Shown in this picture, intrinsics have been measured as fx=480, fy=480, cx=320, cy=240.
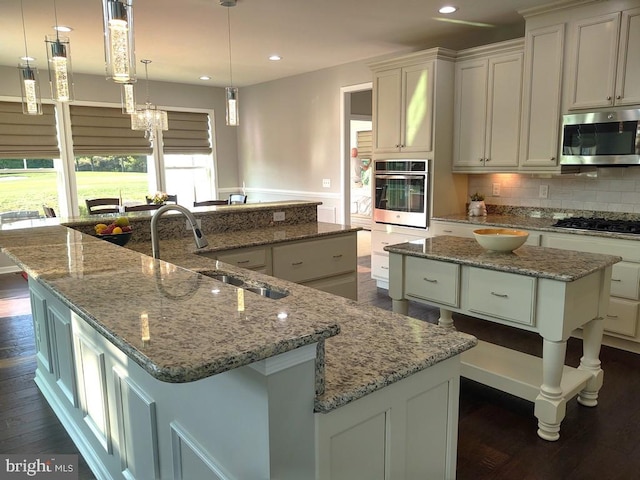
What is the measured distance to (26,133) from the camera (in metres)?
6.23

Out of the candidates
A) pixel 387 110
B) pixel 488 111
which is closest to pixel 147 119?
pixel 387 110

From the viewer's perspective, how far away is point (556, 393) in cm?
239

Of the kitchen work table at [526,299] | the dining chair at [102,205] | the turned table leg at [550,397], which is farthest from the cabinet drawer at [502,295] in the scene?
the dining chair at [102,205]

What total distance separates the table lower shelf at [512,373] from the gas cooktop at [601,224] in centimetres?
132

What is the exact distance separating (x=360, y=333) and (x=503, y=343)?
2566 millimetres

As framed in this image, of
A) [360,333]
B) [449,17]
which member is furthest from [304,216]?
[360,333]

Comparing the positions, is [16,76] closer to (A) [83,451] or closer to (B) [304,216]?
(B) [304,216]

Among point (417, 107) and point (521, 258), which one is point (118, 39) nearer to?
point (521, 258)

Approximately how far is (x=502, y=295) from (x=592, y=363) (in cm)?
78

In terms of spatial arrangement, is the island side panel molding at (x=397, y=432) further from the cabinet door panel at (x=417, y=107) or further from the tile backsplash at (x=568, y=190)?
the cabinet door panel at (x=417, y=107)

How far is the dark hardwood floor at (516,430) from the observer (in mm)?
2205

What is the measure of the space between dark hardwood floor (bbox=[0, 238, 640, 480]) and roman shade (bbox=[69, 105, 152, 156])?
3987 millimetres

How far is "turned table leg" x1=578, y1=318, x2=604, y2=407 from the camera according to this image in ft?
8.79

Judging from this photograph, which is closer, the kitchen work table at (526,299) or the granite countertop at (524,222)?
the kitchen work table at (526,299)
